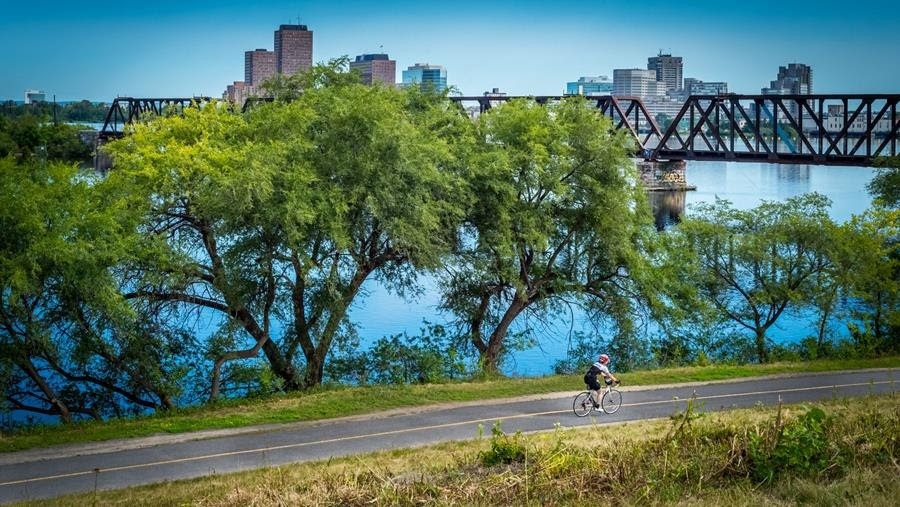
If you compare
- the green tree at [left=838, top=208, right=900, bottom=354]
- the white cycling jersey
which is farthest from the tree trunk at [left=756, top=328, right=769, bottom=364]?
the white cycling jersey

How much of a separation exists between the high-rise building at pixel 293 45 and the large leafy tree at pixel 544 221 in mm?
84352

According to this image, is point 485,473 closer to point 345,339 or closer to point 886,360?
point 345,339

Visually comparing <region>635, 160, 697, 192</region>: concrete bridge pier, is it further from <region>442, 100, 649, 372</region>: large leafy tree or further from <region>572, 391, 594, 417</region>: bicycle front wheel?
<region>572, 391, 594, 417</region>: bicycle front wheel

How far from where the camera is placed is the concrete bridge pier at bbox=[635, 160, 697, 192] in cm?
12125

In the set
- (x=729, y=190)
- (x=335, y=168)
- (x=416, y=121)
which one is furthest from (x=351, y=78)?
(x=729, y=190)

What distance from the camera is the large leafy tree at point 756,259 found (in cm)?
4081

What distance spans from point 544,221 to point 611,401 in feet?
37.7

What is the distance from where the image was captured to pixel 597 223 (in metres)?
37.1

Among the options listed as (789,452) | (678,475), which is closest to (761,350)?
(789,452)

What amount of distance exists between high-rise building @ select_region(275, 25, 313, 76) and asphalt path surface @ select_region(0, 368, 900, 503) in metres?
96.1

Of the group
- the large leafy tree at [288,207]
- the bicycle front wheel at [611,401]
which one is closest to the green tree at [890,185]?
the large leafy tree at [288,207]

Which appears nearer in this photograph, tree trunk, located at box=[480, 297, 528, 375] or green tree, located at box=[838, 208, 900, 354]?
tree trunk, located at box=[480, 297, 528, 375]

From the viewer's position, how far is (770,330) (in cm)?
4831

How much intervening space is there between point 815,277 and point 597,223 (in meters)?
10.9
